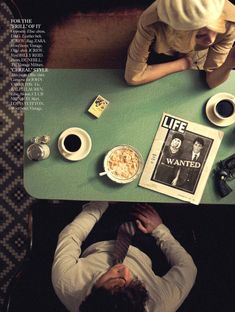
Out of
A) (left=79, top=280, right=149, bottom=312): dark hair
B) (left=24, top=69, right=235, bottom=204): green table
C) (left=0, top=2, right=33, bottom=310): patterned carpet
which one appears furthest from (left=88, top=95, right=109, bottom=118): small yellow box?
(left=0, top=2, right=33, bottom=310): patterned carpet

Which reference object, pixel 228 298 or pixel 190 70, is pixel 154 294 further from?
pixel 190 70

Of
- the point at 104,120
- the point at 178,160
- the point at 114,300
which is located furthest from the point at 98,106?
the point at 114,300

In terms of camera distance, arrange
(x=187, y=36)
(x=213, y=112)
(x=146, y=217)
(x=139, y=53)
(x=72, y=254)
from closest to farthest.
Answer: (x=187, y=36) → (x=139, y=53) → (x=213, y=112) → (x=72, y=254) → (x=146, y=217)

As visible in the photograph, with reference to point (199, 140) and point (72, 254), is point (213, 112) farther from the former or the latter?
point (72, 254)

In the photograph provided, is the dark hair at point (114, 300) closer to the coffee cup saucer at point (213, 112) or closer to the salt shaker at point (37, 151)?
the salt shaker at point (37, 151)

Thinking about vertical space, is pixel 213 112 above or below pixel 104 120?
above

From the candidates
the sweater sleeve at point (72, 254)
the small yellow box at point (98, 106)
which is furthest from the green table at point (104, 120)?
the sweater sleeve at point (72, 254)

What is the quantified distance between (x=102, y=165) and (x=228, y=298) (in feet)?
3.43

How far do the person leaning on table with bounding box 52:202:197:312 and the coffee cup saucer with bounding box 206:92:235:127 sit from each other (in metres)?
0.63

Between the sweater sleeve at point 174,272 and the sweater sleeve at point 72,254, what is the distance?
0.36m

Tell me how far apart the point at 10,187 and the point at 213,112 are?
1.66 metres

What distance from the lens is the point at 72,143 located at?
1.68 metres

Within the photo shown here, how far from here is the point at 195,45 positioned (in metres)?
1.51

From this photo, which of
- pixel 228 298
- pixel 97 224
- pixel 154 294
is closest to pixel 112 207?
pixel 97 224
